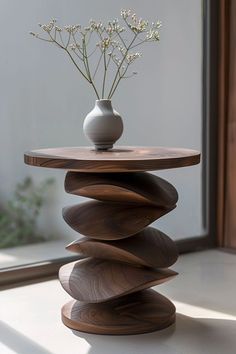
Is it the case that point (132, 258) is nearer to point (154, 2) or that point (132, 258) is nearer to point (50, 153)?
point (50, 153)

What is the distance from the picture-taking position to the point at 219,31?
347 centimetres

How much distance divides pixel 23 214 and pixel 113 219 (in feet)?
3.44

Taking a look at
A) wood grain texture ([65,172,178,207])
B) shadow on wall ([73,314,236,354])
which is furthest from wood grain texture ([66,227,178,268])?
shadow on wall ([73,314,236,354])

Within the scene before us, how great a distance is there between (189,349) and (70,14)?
178 centimetres

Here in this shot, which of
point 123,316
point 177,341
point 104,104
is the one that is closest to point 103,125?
point 104,104

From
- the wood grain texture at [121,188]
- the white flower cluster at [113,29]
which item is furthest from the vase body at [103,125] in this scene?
the white flower cluster at [113,29]

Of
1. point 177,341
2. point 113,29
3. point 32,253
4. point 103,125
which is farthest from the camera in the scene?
point 32,253

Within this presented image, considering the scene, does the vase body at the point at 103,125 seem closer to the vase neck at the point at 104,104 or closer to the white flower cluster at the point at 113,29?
the vase neck at the point at 104,104

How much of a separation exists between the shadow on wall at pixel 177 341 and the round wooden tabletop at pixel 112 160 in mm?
615

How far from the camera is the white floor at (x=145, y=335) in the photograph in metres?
2.05

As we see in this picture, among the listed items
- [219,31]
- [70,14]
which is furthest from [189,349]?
[219,31]

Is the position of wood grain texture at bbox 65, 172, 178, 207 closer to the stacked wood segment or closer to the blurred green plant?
the stacked wood segment

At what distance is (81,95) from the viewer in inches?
122

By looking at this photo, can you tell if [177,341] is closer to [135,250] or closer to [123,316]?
[123,316]
